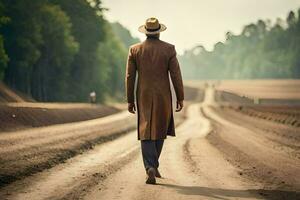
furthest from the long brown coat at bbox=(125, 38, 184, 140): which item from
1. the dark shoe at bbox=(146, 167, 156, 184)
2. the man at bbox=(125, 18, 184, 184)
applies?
the dark shoe at bbox=(146, 167, 156, 184)

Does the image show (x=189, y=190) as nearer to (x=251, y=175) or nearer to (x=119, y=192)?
(x=119, y=192)

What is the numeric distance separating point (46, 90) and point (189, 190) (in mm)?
51466

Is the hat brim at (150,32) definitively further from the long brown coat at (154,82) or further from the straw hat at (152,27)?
the long brown coat at (154,82)

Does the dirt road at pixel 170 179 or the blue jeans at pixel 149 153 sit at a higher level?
the blue jeans at pixel 149 153

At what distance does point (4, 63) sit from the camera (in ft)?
134

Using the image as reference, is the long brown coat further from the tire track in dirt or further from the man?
the tire track in dirt

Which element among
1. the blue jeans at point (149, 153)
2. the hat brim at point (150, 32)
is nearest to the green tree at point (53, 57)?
the hat brim at point (150, 32)

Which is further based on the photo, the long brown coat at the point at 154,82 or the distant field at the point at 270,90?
the distant field at the point at 270,90

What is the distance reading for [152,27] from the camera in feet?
27.9

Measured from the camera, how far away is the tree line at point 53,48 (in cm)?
4600

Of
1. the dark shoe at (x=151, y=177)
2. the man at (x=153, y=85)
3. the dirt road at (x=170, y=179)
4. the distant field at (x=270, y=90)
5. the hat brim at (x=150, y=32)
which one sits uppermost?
the hat brim at (x=150, y=32)

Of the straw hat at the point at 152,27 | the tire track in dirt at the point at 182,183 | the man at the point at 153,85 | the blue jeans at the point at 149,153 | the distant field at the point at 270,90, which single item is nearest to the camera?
the tire track in dirt at the point at 182,183

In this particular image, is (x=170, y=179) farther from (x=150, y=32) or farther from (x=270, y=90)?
(x=270, y=90)

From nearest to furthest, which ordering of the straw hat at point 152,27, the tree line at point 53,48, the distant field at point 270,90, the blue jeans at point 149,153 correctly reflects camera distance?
the blue jeans at point 149,153 → the straw hat at point 152,27 → the tree line at point 53,48 → the distant field at point 270,90
